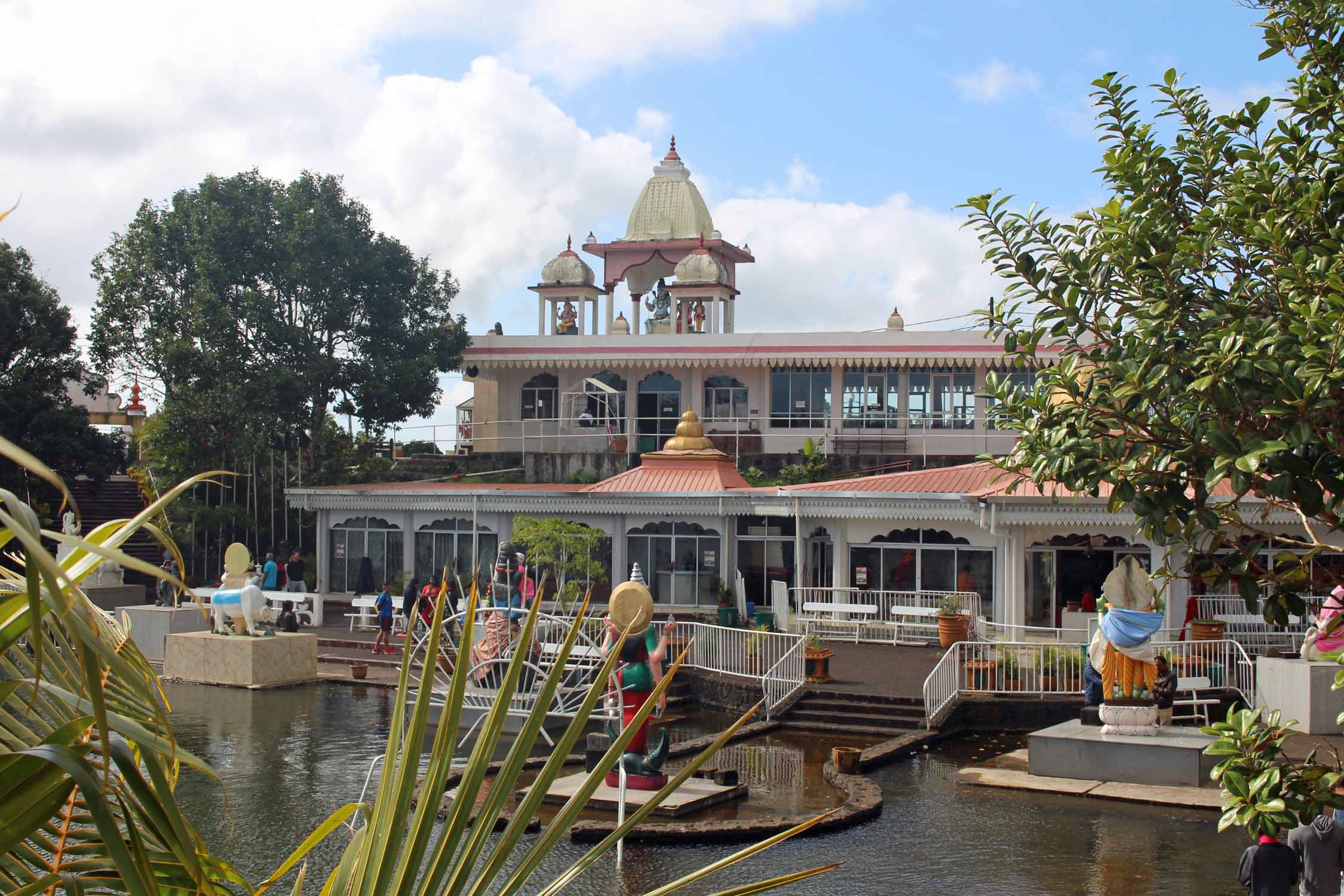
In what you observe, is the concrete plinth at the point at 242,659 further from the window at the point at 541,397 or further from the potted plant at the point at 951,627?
the window at the point at 541,397

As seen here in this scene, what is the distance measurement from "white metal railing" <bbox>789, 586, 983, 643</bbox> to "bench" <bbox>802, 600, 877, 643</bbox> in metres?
0.02

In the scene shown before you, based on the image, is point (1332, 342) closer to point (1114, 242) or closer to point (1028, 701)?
point (1114, 242)

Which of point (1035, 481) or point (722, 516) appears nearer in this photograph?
point (1035, 481)

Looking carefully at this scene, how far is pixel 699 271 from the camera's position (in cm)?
4091

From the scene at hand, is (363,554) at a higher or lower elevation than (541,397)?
lower

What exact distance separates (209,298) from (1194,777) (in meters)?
29.0

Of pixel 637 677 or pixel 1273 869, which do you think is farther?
pixel 637 677

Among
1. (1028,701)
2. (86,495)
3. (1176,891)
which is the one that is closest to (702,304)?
(86,495)

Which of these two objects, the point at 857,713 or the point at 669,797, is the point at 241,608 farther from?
the point at 669,797

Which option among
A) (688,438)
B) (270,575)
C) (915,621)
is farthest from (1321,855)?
(270,575)

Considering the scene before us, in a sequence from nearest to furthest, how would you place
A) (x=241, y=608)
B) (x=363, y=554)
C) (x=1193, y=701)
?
(x=1193, y=701)
(x=241, y=608)
(x=363, y=554)

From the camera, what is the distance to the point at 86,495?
3550 cm

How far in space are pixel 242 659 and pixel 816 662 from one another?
28.7 ft

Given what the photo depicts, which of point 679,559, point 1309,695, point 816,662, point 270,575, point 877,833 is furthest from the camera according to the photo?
point 270,575
